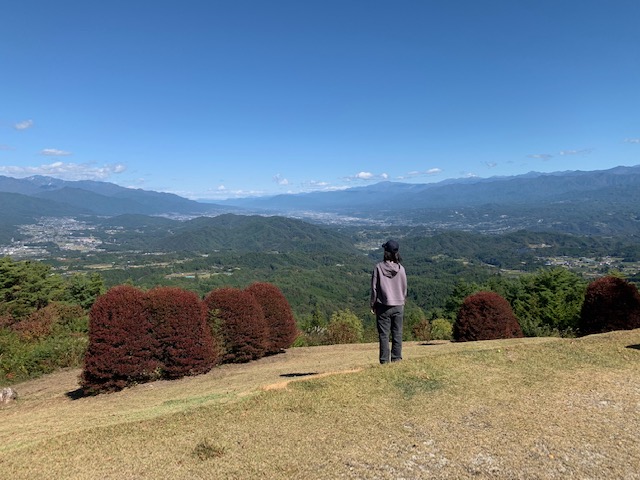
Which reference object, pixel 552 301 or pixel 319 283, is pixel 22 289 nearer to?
pixel 552 301

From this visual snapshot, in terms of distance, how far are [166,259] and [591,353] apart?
166 meters

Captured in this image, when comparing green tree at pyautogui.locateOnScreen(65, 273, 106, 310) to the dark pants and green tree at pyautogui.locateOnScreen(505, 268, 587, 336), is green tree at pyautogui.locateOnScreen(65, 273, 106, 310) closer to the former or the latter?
green tree at pyautogui.locateOnScreen(505, 268, 587, 336)

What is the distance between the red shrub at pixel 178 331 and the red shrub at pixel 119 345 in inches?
9.4

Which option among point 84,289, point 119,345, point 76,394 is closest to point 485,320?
point 119,345

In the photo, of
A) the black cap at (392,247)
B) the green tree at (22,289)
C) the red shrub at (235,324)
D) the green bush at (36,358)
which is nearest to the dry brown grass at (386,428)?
the black cap at (392,247)

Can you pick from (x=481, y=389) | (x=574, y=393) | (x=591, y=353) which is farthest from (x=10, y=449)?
(x=591, y=353)

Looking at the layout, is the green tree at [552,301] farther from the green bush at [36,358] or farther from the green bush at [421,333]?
the green bush at [36,358]

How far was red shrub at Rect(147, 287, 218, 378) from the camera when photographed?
1146 cm

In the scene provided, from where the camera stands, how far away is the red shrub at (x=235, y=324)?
13336 mm

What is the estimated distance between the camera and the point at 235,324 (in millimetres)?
13469

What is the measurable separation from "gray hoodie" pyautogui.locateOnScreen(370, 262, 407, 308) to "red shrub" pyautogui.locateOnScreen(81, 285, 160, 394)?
673 centimetres

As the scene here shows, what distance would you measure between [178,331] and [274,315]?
14.2ft

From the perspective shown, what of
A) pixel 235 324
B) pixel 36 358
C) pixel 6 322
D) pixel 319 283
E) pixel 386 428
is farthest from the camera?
pixel 319 283

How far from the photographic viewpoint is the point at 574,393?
21.4 ft
